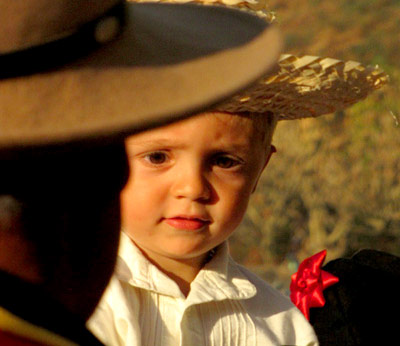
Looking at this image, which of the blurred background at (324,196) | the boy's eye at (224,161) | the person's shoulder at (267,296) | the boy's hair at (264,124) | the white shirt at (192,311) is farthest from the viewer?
the blurred background at (324,196)

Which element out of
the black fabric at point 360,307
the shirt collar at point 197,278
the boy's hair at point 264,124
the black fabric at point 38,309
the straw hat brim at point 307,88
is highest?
the straw hat brim at point 307,88

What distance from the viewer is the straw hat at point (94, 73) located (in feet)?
4.40

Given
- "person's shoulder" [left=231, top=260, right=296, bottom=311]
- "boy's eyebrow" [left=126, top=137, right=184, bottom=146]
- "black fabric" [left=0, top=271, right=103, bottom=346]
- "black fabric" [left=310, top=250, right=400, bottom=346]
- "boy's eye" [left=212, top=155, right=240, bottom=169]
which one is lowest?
"black fabric" [left=310, top=250, right=400, bottom=346]

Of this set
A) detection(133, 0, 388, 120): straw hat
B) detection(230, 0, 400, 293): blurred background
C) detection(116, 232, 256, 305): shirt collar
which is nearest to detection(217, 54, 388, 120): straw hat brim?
detection(133, 0, 388, 120): straw hat

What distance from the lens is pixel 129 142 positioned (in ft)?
9.80

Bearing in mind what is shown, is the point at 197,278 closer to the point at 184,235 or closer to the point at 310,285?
the point at 184,235

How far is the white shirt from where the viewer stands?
9.34 ft

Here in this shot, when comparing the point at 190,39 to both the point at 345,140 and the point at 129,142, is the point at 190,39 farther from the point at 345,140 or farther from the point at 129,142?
the point at 345,140

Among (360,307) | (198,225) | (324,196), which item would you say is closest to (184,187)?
(198,225)

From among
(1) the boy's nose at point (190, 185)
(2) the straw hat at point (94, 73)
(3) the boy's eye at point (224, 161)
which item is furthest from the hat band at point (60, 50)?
(3) the boy's eye at point (224, 161)

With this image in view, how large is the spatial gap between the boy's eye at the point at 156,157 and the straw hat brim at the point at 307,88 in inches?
9.0

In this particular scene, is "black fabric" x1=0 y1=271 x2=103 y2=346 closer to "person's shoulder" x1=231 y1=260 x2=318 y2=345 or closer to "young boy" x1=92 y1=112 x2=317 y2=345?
"young boy" x1=92 y1=112 x2=317 y2=345

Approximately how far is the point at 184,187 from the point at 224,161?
19cm

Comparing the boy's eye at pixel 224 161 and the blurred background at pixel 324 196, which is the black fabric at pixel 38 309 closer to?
the boy's eye at pixel 224 161
